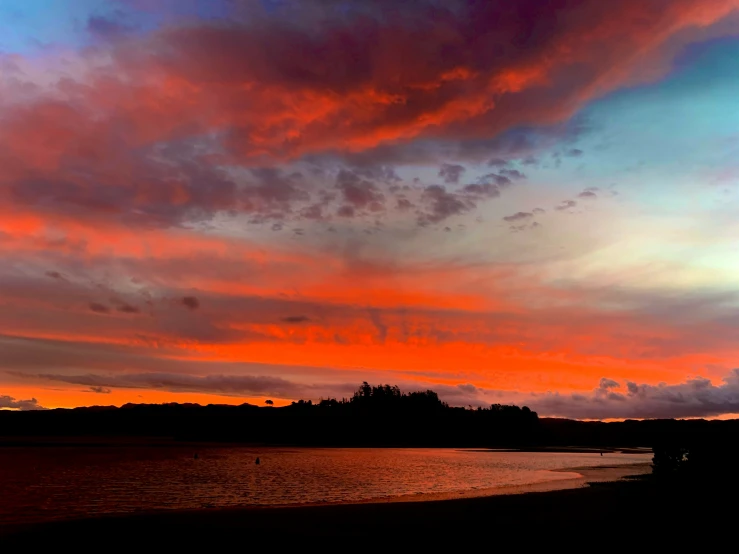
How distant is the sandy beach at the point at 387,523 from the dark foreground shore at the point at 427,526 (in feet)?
0.16

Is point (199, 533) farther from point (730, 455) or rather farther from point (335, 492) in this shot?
point (730, 455)

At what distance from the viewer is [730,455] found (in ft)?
111

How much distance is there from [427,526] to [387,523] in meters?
2.26

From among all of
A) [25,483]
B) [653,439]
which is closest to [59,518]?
[25,483]

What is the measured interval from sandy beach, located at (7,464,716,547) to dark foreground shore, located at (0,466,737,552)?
0.05m

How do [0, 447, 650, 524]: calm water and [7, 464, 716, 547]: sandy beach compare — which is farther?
[0, 447, 650, 524]: calm water

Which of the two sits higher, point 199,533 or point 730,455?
point 730,455

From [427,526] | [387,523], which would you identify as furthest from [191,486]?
[427,526]

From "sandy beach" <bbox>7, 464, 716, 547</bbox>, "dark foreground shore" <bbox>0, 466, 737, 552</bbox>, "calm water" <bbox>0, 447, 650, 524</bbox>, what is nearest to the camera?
"dark foreground shore" <bbox>0, 466, 737, 552</bbox>

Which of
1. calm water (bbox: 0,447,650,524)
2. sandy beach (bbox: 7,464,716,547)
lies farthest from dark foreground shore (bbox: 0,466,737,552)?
calm water (bbox: 0,447,650,524)

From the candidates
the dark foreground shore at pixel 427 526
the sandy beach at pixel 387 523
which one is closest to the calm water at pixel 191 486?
the sandy beach at pixel 387 523

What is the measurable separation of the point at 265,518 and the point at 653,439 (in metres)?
39.2

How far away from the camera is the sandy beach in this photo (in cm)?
2528

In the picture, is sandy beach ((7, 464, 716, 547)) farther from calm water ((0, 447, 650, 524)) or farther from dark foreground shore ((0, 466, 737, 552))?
calm water ((0, 447, 650, 524))
